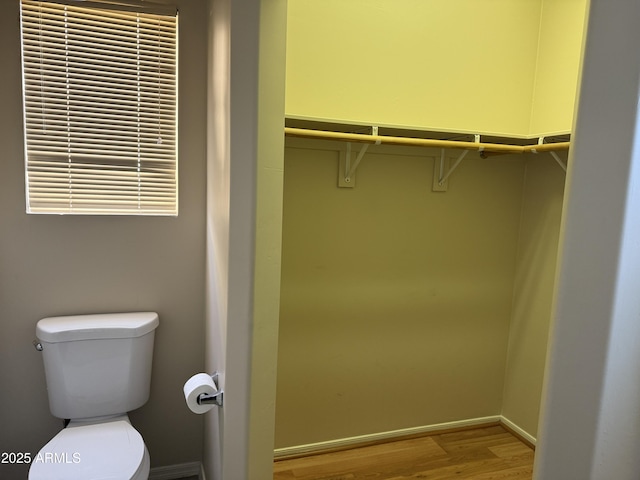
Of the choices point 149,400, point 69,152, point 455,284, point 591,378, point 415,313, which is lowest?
point 149,400

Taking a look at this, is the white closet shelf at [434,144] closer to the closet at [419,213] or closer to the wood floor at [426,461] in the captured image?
the closet at [419,213]

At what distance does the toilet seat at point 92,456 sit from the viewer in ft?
4.82

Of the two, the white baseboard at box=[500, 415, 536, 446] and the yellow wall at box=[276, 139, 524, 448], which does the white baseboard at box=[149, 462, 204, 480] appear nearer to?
the yellow wall at box=[276, 139, 524, 448]

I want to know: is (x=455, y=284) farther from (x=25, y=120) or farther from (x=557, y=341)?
(x=25, y=120)

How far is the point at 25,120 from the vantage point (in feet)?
6.08

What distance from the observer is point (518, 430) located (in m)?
2.59

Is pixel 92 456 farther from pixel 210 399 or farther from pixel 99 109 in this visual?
pixel 99 109

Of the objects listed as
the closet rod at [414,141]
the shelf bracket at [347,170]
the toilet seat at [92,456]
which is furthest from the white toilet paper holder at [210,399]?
the shelf bracket at [347,170]

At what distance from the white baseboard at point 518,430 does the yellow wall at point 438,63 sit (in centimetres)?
170

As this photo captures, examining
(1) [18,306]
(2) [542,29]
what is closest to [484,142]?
(2) [542,29]

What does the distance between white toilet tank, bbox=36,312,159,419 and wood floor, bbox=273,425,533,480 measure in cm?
86

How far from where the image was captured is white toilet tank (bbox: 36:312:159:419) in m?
1.81

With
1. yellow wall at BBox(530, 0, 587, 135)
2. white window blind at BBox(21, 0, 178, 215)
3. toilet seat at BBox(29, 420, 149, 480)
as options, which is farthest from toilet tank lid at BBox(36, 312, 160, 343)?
yellow wall at BBox(530, 0, 587, 135)

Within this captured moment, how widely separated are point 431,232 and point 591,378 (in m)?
1.90
